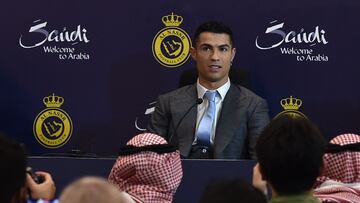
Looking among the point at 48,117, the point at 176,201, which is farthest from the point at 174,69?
the point at 176,201

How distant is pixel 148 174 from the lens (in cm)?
308

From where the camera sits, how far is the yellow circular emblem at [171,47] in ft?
19.1

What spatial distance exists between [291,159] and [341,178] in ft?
1.75

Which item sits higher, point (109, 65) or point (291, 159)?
point (109, 65)

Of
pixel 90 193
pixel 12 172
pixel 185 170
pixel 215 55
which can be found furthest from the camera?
pixel 215 55

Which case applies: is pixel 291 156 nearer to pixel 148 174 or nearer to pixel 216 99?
pixel 148 174

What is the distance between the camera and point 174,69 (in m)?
5.84

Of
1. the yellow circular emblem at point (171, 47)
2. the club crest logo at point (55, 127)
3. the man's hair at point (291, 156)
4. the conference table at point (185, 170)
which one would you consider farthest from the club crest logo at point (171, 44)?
the man's hair at point (291, 156)

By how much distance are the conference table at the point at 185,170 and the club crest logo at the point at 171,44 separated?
2239 millimetres

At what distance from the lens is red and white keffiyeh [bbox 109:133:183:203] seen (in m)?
3.07

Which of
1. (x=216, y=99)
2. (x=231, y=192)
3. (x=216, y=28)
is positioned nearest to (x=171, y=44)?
(x=216, y=28)

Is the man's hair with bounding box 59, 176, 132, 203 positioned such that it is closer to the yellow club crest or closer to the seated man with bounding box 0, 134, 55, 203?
the seated man with bounding box 0, 134, 55, 203

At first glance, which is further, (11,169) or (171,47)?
(171,47)

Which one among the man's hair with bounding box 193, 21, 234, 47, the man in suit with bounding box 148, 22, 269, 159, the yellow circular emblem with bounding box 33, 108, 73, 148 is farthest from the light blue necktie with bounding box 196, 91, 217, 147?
the yellow circular emblem with bounding box 33, 108, 73, 148
